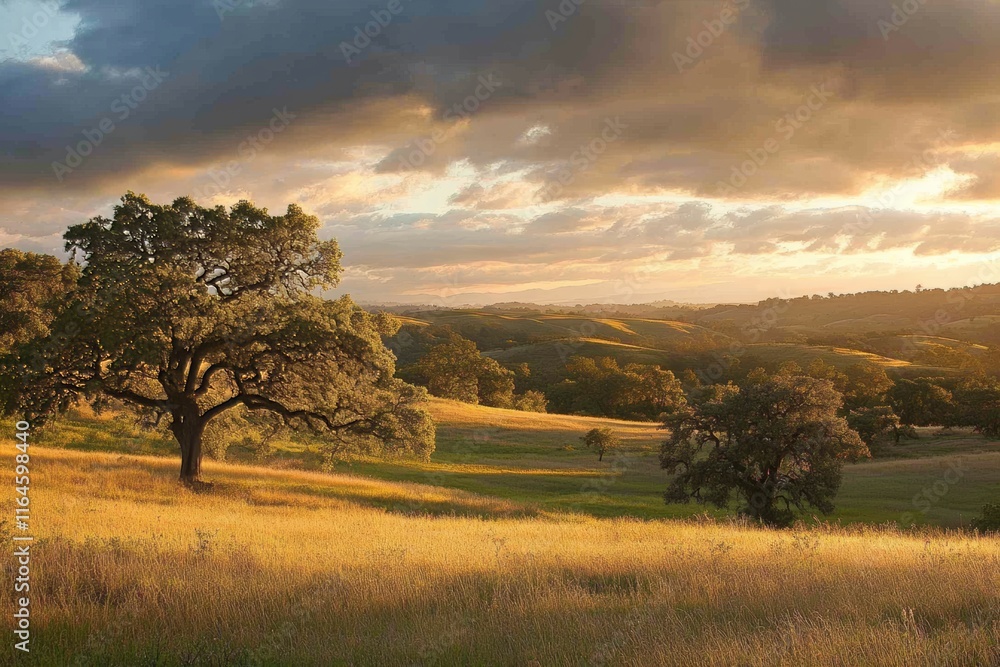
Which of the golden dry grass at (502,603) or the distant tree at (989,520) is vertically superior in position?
the golden dry grass at (502,603)

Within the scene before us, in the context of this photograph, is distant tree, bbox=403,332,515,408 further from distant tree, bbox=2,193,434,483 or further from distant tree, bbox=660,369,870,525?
distant tree, bbox=2,193,434,483

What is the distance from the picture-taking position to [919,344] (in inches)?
6624

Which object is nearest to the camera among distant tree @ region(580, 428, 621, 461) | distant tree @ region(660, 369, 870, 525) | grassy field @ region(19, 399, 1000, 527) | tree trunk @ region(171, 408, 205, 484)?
tree trunk @ region(171, 408, 205, 484)

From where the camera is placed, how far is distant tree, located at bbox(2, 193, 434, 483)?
18781 millimetres

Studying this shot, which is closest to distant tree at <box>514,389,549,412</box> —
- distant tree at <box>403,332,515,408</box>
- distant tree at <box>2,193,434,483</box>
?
distant tree at <box>403,332,515,408</box>

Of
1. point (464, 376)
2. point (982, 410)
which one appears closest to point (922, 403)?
point (982, 410)

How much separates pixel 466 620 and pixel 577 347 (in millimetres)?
184104

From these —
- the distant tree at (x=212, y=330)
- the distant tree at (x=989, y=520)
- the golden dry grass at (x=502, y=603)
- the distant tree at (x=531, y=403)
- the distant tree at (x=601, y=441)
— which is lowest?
the distant tree at (x=531, y=403)

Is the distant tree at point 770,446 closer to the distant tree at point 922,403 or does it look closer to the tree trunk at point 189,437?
the tree trunk at point 189,437

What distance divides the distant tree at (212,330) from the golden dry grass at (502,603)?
8141 millimetres

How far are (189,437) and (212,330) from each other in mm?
5187

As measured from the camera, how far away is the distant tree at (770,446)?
31.8m

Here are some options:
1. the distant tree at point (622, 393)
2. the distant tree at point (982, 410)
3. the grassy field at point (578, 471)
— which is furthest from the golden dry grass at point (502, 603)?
the distant tree at point (622, 393)

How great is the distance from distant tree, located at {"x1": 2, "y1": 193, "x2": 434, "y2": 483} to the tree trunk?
47mm
